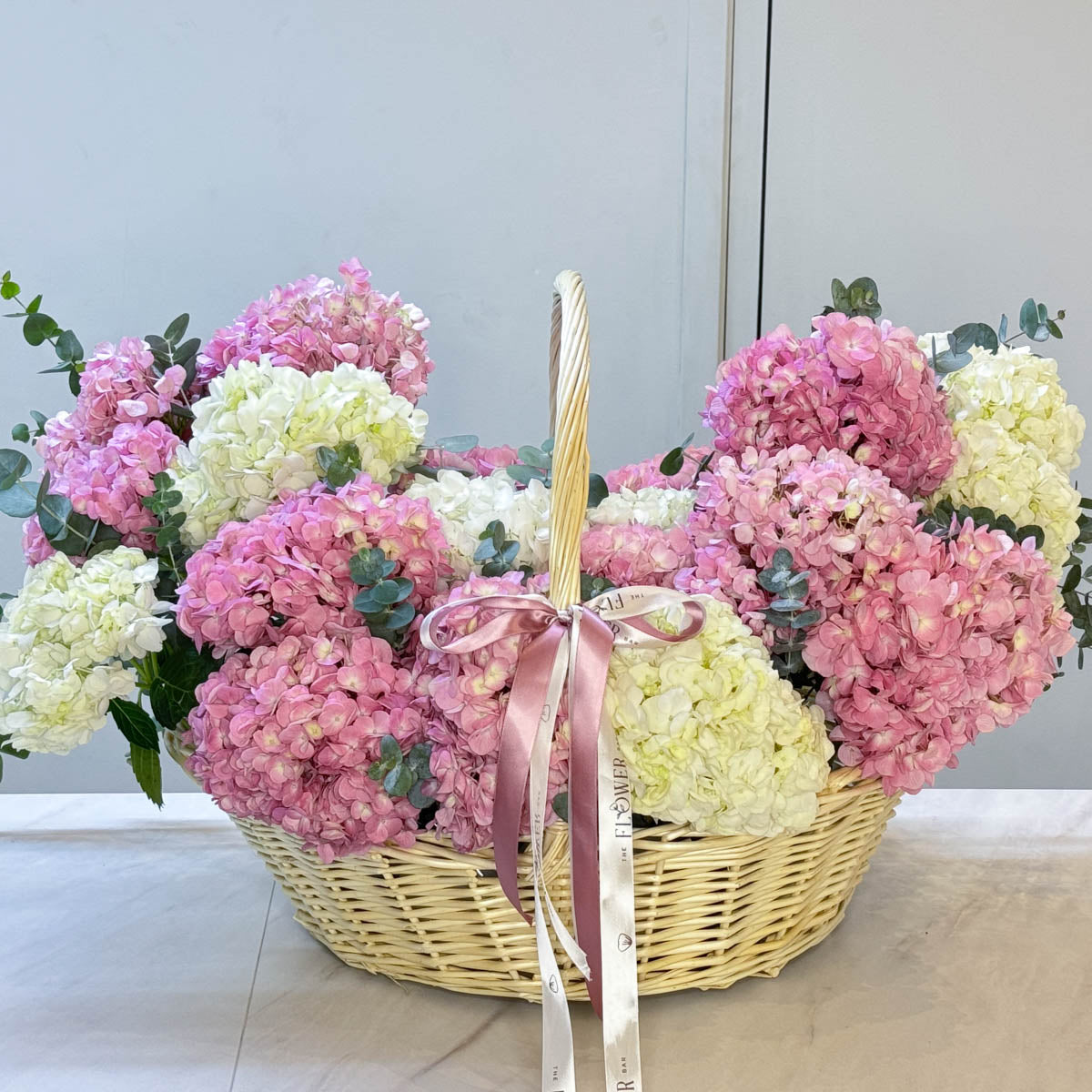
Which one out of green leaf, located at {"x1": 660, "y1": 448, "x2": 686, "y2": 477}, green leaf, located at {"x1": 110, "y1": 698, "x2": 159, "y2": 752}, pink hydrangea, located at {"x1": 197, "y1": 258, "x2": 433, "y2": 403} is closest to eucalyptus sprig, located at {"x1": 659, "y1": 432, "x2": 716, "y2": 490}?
green leaf, located at {"x1": 660, "y1": 448, "x2": 686, "y2": 477}

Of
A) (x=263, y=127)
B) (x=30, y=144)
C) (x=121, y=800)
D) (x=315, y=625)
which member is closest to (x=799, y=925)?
(x=315, y=625)

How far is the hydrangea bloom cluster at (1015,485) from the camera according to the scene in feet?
2.69

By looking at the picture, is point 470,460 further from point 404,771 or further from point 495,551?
point 404,771

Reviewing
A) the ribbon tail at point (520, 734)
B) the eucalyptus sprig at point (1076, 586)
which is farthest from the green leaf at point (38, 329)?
→ the eucalyptus sprig at point (1076, 586)

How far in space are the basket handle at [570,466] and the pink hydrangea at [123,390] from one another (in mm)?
332

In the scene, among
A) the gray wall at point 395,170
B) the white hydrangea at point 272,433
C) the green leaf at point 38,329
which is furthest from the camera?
the gray wall at point 395,170

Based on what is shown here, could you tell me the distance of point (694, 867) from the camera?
727 millimetres

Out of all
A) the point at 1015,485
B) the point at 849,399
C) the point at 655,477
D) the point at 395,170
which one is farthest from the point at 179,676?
the point at 395,170

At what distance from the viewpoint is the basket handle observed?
68 centimetres

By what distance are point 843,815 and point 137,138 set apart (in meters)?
1.20

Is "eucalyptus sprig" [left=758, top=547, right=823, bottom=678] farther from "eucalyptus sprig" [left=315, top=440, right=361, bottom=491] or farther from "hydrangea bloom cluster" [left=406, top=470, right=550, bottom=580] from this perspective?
"eucalyptus sprig" [left=315, top=440, right=361, bottom=491]

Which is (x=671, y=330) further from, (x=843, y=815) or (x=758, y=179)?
(x=843, y=815)

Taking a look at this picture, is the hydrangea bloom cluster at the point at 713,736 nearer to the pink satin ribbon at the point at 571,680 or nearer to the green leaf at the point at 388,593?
the pink satin ribbon at the point at 571,680

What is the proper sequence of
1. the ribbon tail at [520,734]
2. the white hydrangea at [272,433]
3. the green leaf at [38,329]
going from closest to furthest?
the ribbon tail at [520,734] < the white hydrangea at [272,433] < the green leaf at [38,329]
